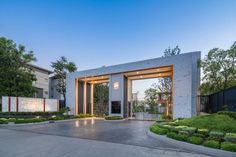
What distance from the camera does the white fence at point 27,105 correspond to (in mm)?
19406

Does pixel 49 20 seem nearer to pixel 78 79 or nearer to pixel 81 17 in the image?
pixel 81 17

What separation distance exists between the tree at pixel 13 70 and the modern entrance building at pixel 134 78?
6073mm

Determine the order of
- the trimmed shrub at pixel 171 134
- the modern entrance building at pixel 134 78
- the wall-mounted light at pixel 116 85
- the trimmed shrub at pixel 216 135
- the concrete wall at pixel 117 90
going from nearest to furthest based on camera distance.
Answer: the trimmed shrub at pixel 216 135
the trimmed shrub at pixel 171 134
the modern entrance building at pixel 134 78
the concrete wall at pixel 117 90
the wall-mounted light at pixel 116 85

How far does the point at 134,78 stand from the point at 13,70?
16.5 m

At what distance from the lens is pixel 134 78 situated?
2406 cm

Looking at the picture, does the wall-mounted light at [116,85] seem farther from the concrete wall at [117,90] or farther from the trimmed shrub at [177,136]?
the trimmed shrub at [177,136]

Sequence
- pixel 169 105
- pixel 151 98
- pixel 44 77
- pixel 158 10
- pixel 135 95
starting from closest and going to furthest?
pixel 158 10 < pixel 169 105 < pixel 135 95 < pixel 151 98 < pixel 44 77

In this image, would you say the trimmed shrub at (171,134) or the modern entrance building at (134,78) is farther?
the modern entrance building at (134,78)

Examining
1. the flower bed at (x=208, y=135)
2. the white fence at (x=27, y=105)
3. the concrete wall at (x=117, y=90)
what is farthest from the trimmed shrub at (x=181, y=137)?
the white fence at (x=27, y=105)

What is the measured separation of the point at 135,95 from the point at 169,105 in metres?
5.30

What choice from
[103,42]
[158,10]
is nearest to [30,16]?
[103,42]

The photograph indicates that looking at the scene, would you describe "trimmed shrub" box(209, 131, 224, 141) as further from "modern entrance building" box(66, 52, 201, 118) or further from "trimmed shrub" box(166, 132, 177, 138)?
"modern entrance building" box(66, 52, 201, 118)

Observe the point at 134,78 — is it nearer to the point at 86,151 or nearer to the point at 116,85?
the point at 116,85

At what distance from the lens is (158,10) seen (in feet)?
45.9
